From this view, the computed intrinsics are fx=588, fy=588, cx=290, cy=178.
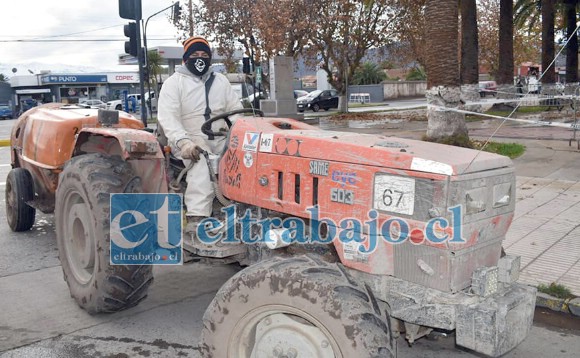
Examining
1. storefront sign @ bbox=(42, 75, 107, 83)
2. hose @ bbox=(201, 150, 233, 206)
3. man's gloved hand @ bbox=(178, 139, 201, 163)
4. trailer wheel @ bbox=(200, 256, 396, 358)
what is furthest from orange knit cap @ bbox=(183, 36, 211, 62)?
storefront sign @ bbox=(42, 75, 107, 83)

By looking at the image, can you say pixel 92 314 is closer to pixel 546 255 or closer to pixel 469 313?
pixel 469 313

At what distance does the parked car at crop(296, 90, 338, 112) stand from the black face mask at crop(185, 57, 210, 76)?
3582 cm

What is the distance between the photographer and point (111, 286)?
4.77 meters

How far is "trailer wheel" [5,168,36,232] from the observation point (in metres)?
7.63

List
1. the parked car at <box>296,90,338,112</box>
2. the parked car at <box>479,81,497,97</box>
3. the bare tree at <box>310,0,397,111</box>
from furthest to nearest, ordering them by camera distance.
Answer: the parked car at <box>296,90,338,112</box> < the bare tree at <box>310,0,397,111</box> < the parked car at <box>479,81,497,97</box>

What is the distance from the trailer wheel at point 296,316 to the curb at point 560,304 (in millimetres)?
2894

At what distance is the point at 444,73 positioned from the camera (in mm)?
13680

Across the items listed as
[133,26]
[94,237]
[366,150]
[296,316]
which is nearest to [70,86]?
[133,26]

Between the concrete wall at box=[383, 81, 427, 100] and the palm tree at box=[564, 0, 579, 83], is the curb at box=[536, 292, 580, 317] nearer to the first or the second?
the palm tree at box=[564, 0, 579, 83]

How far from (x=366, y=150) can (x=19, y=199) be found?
18.9ft

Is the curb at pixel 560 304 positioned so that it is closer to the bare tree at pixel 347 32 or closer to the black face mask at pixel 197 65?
the black face mask at pixel 197 65

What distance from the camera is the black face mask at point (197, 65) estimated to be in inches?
207

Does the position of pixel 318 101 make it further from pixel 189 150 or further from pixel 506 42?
pixel 189 150

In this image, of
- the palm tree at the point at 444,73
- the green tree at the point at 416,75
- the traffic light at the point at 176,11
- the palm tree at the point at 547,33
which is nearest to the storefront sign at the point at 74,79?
the traffic light at the point at 176,11
